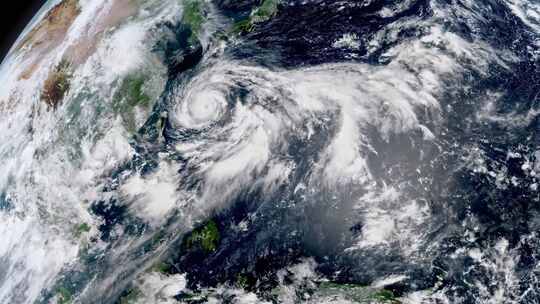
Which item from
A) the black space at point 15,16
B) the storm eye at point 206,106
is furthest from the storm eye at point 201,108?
the black space at point 15,16

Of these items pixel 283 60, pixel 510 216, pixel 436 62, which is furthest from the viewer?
pixel 283 60

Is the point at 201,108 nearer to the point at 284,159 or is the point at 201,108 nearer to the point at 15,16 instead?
the point at 284,159

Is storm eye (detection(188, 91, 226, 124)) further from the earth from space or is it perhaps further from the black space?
the black space

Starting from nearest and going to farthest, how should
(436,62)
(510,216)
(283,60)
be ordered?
(510,216)
(436,62)
(283,60)

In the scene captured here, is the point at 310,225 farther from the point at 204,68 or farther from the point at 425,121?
the point at 204,68

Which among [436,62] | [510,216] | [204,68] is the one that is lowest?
[510,216]

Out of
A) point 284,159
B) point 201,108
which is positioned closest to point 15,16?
point 201,108

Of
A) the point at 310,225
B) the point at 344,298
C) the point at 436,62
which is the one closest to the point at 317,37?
the point at 436,62
